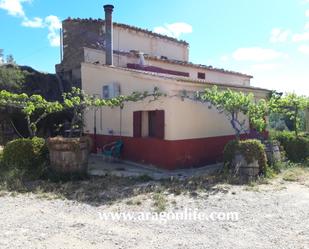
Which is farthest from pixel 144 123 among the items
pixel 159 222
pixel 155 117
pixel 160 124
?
pixel 159 222

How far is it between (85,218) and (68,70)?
48.3 ft

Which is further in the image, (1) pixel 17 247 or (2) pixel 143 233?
(2) pixel 143 233

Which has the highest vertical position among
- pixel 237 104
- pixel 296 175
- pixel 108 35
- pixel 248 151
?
pixel 108 35

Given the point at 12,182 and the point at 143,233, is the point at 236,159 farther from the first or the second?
the point at 12,182

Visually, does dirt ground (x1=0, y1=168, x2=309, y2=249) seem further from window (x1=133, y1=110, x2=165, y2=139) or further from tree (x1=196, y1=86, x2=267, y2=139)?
window (x1=133, y1=110, x2=165, y2=139)

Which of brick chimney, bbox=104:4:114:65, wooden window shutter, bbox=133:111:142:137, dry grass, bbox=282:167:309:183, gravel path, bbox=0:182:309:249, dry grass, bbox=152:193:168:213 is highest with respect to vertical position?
brick chimney, bbox=104:4:114:65

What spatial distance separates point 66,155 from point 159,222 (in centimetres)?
441

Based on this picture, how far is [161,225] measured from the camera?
605 cm

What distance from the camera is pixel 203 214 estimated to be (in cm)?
671

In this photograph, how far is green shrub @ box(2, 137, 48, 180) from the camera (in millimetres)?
10172

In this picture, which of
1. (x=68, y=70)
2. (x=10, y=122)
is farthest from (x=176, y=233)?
(x=68, y=70)

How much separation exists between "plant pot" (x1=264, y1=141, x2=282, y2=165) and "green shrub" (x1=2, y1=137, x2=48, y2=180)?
674 cm

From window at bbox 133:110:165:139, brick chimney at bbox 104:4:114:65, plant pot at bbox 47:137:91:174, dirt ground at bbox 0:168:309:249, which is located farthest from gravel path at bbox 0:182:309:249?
brick chimney at bbox 104:4:114:65

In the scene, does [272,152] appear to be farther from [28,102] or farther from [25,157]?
[28,102]
